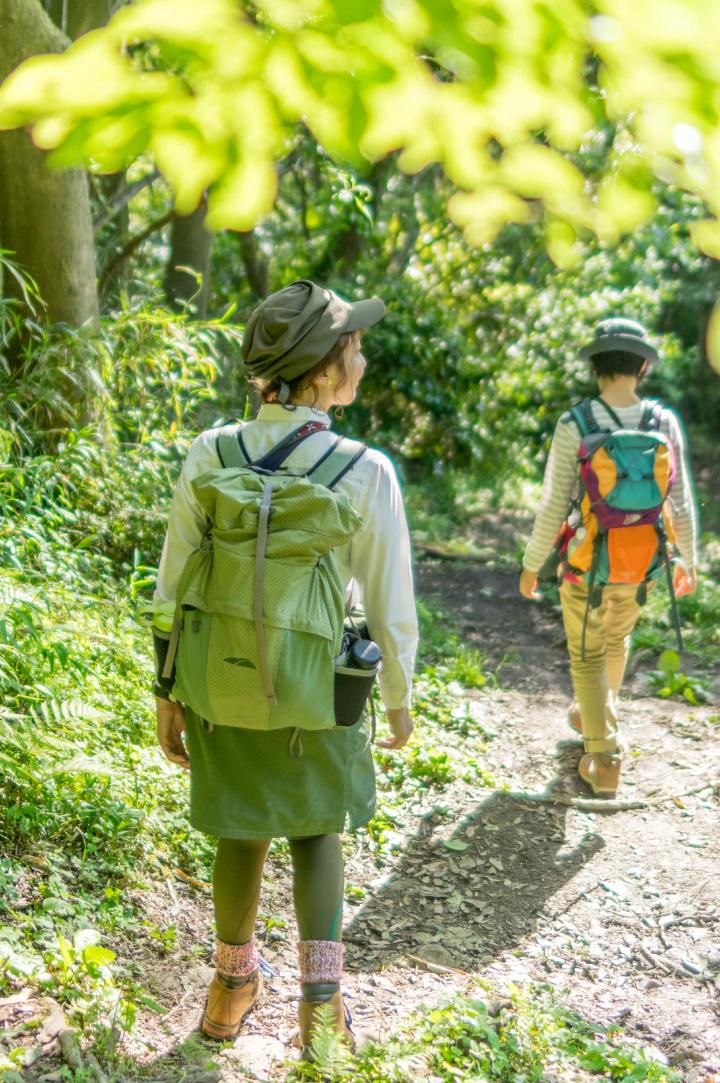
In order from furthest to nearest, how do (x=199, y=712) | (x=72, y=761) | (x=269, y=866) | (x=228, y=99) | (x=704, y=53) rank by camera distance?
(x=269, y=866), (x=72, y=761), (x=199, y=712), (x=228, y=99), (x=704, y=53)

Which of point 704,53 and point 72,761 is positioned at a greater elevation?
point 704,53

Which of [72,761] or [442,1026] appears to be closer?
[442,1026]

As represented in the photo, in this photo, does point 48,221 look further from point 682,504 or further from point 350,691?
point 350,691

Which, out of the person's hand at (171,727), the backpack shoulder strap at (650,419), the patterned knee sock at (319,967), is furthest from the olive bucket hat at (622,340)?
the patterned knee sock at (319,967)

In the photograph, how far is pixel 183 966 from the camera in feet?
10.2

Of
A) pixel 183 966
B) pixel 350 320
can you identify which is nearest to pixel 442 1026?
pixel 183 966

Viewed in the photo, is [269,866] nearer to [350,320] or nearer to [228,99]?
[350,320]

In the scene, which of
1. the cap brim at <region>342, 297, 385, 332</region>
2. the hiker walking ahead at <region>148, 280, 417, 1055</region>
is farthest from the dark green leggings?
the cap brim at <region>342, 297, 385, 332</region>

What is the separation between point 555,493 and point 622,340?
2.23ft

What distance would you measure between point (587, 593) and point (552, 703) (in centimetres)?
170

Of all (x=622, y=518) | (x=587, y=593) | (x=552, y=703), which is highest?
(x=622, y=518)

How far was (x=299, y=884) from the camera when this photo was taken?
2607mm

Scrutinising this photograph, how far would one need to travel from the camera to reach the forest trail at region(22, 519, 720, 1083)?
297 cm

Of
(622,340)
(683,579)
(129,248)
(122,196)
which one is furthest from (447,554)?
(622,340)
